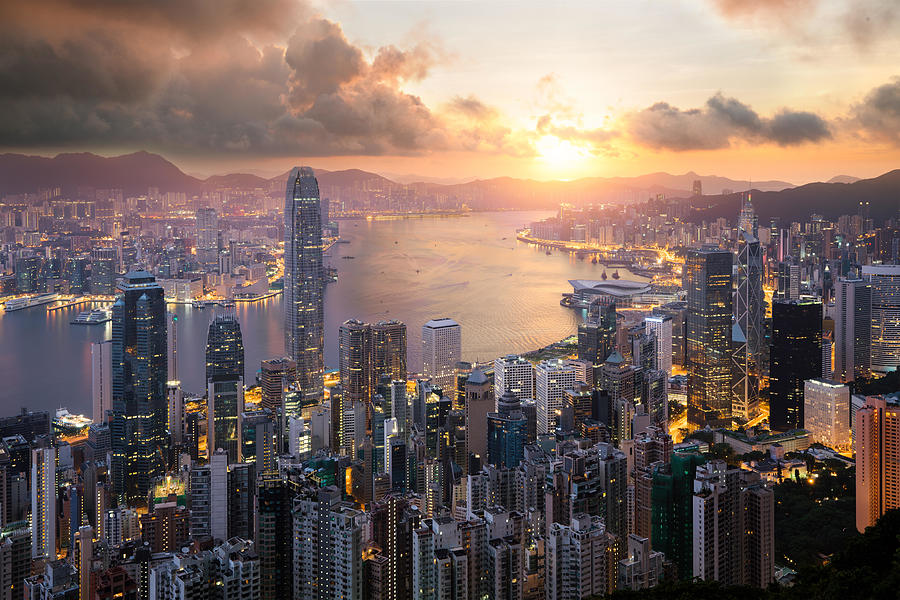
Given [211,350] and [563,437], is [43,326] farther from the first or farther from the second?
[563,437]

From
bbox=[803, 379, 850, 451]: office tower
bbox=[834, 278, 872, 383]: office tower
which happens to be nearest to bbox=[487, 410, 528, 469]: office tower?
bbox=[803, 379, 850, 451]: office tower

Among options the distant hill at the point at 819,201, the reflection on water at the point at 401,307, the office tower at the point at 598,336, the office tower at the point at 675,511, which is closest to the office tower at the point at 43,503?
the reflection on water at the point at 401,307

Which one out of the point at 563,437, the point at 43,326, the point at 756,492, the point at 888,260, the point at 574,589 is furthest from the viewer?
the point at 888,260

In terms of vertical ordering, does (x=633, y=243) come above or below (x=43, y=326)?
above

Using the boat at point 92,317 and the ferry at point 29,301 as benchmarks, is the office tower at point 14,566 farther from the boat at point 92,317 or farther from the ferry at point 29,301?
the ferry at point 29,301

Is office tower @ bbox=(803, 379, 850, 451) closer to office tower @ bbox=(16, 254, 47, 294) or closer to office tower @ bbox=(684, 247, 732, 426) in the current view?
office tower @ bbox=(684, 247, 732, 426)

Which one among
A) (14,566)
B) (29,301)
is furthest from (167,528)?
(29,301)

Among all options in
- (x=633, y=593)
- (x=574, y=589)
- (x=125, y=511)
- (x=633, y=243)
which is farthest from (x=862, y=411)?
(x=633, y=243)
